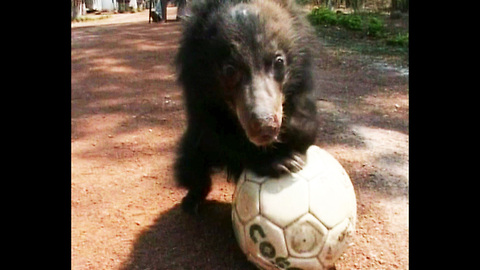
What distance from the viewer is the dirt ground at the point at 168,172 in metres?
2.83

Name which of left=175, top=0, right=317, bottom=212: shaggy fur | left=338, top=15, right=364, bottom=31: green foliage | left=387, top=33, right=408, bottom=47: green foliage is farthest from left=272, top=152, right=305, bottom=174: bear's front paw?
left=338, top=15, right=364, bottom=31: green foliage

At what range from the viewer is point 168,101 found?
5.55 metres

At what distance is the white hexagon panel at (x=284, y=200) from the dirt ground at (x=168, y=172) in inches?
17.0

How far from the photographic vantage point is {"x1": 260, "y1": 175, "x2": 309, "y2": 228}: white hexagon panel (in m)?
2.38

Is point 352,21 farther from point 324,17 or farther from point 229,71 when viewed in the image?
point 229,71

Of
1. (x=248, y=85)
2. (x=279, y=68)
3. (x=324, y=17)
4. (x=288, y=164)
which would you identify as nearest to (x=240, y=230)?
(x=288, y=164)

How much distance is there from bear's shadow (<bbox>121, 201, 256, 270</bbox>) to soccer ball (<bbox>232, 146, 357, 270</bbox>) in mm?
268

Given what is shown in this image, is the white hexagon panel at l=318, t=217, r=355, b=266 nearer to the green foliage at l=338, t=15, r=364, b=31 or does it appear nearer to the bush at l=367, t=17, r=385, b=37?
the bush at l=367, t=17, r=385, b=37

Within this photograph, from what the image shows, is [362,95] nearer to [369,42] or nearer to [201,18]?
[201,18]

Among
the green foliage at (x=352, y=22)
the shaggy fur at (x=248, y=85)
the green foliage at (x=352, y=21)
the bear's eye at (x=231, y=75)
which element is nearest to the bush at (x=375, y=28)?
the green foliage at (x=352, y=21)

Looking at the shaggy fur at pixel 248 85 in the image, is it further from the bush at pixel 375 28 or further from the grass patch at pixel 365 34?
the bush at pixel 375 28

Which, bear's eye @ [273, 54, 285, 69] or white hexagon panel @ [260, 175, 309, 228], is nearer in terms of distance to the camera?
white hexagon panel @ [260, 175, 309, 228]

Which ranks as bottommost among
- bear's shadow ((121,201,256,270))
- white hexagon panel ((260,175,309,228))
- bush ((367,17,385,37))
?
bear's shadow ((121,201,256,270))

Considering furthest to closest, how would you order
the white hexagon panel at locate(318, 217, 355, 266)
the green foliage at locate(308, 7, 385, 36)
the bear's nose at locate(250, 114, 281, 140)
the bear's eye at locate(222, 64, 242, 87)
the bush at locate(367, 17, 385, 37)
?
the green foliage at locate(308, 7, 385, 36)
the bush at locate(367, 17, 385, 37)
the bear's eye at locate(222, 64, 242, 87)
the white hexagon panel at locate(318, 217, 355, 266)
the bear's nose at locate(250, 114, 281, 140)
